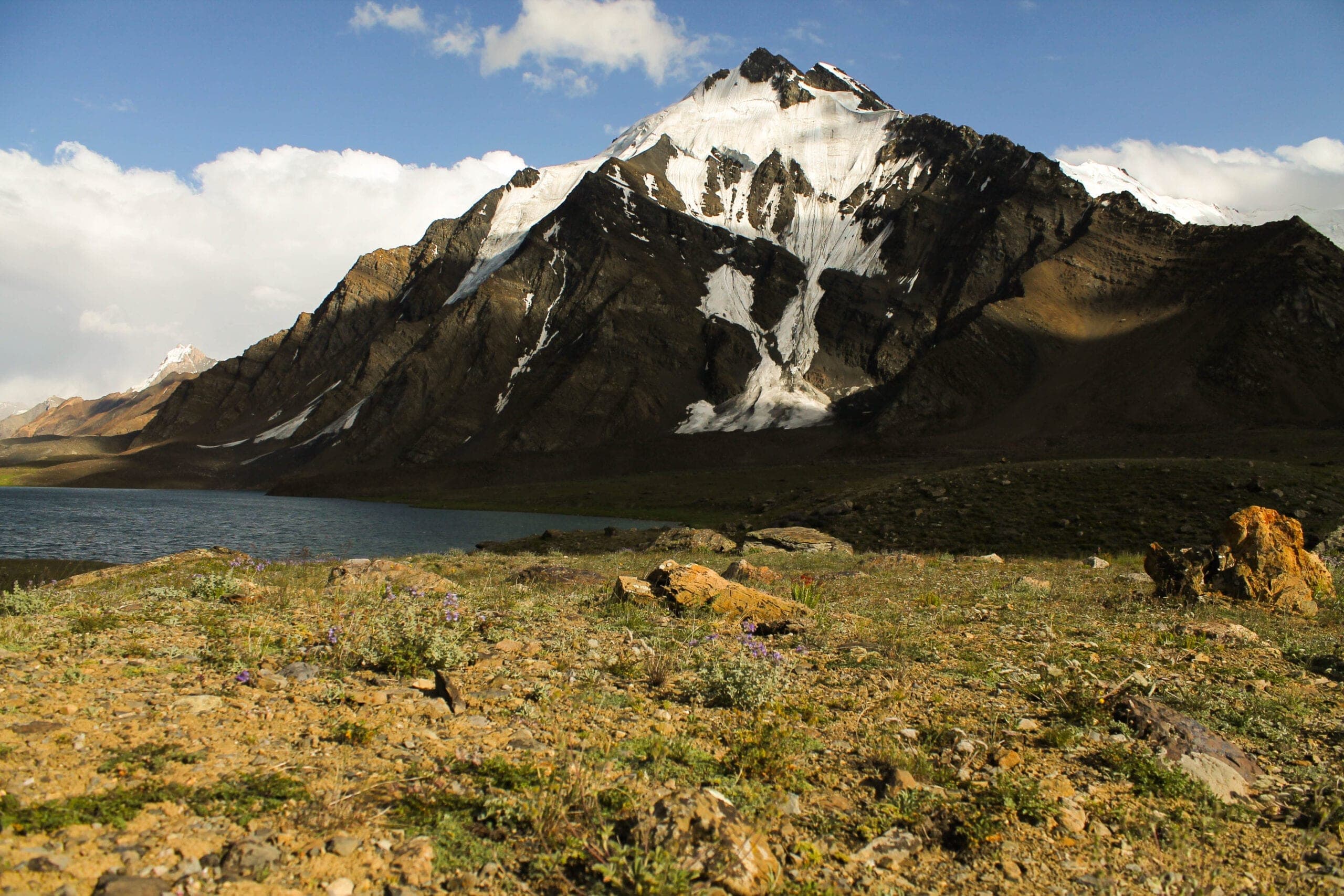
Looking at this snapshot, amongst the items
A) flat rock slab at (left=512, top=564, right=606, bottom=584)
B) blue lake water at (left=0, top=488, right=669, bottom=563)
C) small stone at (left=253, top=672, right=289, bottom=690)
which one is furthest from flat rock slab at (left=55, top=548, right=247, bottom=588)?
small stone at (left=253, top=672, right=289, bottom=690)

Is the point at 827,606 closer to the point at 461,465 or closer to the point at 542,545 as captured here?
the point at 542,545

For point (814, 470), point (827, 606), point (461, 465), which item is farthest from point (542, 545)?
point (461, 465)

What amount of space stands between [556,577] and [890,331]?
527 feet

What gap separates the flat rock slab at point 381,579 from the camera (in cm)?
1292

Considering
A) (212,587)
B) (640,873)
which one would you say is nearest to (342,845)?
(640,873)

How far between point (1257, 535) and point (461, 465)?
5759 inches

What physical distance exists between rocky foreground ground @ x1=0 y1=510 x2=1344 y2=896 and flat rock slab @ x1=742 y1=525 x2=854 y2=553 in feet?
65.8

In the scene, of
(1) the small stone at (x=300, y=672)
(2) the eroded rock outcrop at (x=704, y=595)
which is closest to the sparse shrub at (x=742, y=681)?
(2) the eroded rock outcrop at (x=704, y=595)

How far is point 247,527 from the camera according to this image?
58719mm

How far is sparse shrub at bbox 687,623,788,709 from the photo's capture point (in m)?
6.72

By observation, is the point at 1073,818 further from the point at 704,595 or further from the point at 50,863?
the point at 704,595

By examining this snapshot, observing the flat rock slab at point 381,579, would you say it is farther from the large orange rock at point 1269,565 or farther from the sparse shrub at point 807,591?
the large orange rock at point 1269,565

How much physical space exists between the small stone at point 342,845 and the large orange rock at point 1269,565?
13.9 meters

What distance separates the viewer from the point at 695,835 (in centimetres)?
423
